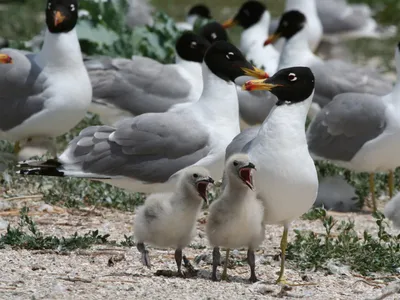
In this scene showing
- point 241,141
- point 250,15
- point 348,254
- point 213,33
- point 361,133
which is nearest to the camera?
point 348,254

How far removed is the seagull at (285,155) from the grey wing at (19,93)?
2822 millimetres

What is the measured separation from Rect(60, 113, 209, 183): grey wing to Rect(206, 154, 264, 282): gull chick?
1549 millimetres

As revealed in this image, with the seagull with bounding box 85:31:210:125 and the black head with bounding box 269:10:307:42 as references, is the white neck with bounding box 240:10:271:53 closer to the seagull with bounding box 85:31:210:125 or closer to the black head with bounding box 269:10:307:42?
the black head with bounding box 269:10:307:42

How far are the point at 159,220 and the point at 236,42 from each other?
10.5 m

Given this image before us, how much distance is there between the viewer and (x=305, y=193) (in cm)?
575

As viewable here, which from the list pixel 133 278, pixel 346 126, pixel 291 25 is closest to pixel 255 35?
pixel 291 25

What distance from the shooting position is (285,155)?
5.76 m

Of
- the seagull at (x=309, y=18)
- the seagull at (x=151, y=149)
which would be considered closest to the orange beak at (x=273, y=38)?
the seagull at (x=309, y=18)

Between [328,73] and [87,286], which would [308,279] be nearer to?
[87,286]

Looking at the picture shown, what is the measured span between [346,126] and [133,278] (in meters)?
3.59

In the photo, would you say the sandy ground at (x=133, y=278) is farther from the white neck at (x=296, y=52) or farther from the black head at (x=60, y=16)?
the white neck at (x=296, y=52)

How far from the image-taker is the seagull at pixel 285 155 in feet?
18.8

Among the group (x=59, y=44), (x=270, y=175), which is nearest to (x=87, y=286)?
(x=270, y=175)

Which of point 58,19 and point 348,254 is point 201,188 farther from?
point 58,19
